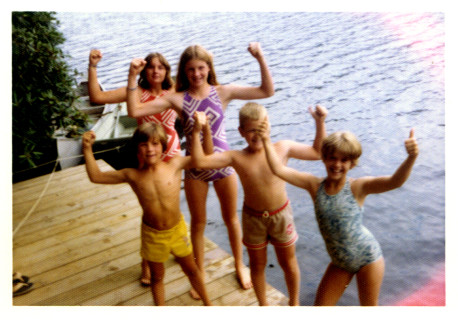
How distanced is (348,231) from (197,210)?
0.86 m

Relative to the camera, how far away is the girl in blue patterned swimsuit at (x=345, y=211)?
62.7 inches

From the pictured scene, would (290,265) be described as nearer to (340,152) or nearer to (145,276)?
(340,152)

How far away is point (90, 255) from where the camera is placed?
107 inches

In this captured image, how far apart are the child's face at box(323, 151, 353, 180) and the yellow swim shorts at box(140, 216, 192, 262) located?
0.78 meters

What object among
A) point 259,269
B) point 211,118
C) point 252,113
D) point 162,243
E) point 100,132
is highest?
point 252,113

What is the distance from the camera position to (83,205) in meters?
3.34

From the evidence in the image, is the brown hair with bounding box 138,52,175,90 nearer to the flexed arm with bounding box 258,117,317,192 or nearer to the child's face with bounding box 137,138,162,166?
the child's face with bounding box 137,138,162,166

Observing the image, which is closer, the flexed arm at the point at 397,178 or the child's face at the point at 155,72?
the flexed arm at the point at 397,178

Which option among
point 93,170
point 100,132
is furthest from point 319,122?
point 100,132

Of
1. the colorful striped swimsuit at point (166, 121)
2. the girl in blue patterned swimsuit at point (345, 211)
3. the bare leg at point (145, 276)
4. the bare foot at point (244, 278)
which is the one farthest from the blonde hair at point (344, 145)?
the bare leg at point (145, 276)

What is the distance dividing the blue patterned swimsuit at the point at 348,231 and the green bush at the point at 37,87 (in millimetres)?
2854

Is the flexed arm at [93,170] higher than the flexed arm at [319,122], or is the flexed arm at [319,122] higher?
the flexed arm at [319,122]

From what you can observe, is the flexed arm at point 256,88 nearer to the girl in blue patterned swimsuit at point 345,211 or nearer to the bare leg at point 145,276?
the girl in blue patterned swimsuit at point 345,211
